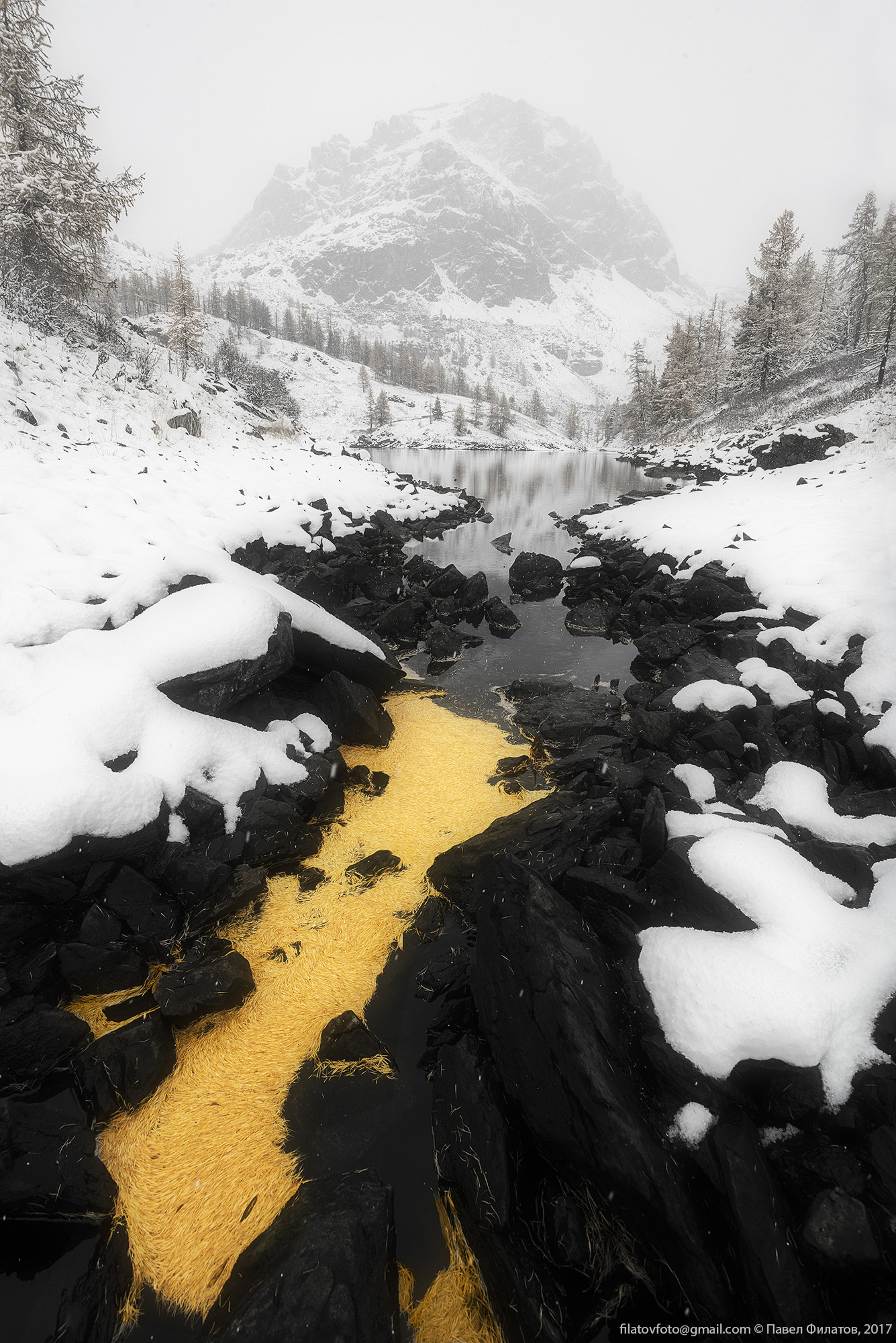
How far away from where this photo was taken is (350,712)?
381 inches

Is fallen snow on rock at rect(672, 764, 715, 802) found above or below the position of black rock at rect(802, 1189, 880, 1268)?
above

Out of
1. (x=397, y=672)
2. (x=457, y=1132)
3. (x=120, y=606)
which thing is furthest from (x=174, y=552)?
(x=457, y=1132)

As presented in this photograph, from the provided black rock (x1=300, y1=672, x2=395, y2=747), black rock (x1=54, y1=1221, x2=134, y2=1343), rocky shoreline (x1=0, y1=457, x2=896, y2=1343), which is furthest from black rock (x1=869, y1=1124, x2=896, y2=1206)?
black rock (x1=300, y1=672, x2=395, y2=747)

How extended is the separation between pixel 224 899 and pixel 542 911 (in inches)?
154

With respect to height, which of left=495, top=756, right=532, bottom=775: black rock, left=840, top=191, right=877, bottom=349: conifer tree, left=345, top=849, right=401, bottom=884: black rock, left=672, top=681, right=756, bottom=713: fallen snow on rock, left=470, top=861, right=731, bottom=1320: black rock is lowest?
left=345, top=849, right=401, bottom=884: black rock

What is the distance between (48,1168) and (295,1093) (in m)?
1.76

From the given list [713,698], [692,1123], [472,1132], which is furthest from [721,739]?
[472,1132]

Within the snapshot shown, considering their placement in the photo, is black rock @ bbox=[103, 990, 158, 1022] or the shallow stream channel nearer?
the shallow stream channel

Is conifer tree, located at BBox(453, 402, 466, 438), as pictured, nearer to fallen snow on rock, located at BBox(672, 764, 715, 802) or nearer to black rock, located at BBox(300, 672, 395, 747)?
black rock, located at BBox(300, 672, 395, 747)

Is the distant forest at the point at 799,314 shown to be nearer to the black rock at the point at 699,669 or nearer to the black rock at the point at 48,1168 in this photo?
the black rock at the point at 699,669

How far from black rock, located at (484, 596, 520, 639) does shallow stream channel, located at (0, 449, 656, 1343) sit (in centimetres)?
665

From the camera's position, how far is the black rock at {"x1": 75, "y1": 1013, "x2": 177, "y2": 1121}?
4.43 m

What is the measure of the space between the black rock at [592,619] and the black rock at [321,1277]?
13.9 m

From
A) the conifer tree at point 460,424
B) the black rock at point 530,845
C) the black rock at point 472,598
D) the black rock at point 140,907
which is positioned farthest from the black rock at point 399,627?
the conifer tree at point 460,424
